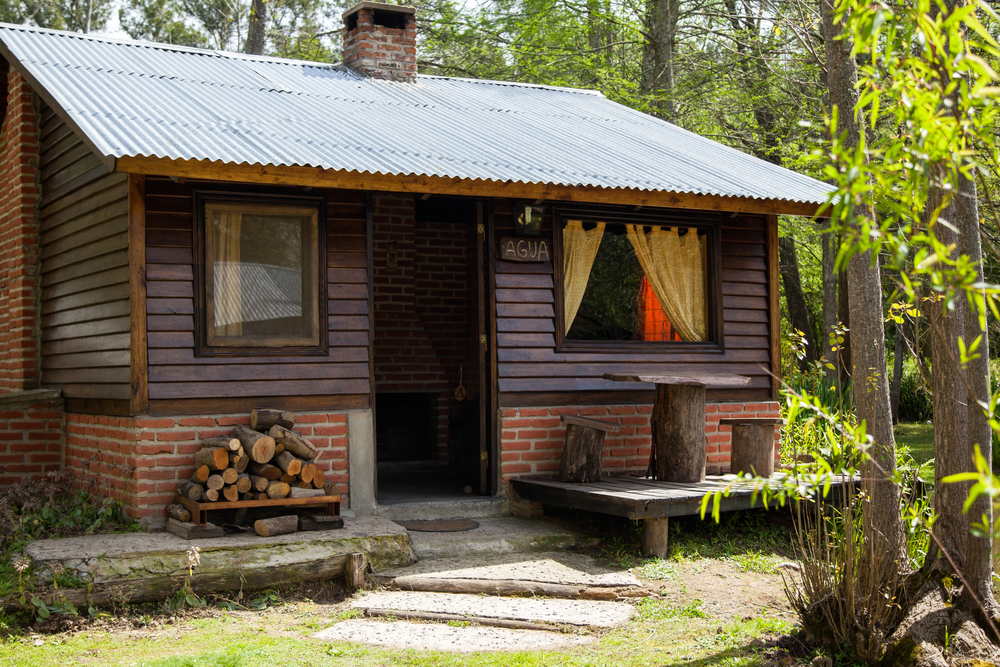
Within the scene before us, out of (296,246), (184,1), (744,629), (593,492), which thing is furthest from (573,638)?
(184,1)

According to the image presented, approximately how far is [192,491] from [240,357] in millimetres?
1099

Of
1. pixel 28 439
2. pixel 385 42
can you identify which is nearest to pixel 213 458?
pixel 28 439

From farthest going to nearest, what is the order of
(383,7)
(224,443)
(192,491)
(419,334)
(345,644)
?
(419,334) → (383,7) → (224,443) → (192,491) → (345,644)

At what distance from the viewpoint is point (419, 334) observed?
442 inches

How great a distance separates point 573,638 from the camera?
543cm

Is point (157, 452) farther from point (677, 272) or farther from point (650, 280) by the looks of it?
point (677, 272)

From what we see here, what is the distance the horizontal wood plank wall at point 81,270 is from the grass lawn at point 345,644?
6.44ft

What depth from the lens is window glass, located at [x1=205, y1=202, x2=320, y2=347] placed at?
7172mm

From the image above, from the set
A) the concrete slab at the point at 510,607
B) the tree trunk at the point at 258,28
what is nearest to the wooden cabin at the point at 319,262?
the concrete slab at the point at 510,607

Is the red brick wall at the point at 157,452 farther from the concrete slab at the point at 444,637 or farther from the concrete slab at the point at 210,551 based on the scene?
the concrete slab at the point at 444,637

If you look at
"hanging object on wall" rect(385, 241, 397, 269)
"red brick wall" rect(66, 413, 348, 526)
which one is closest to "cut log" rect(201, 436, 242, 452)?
"red brick wall" rect(66, 413, 348, 526)

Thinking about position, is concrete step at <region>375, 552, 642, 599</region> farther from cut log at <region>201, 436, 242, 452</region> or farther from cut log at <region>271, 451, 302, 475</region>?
cut log at <region>201, 436, 242, 452</region>

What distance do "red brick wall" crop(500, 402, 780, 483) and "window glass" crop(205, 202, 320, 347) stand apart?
191cm

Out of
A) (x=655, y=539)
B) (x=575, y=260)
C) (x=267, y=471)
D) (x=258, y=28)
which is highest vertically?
(x=258, y=28)
